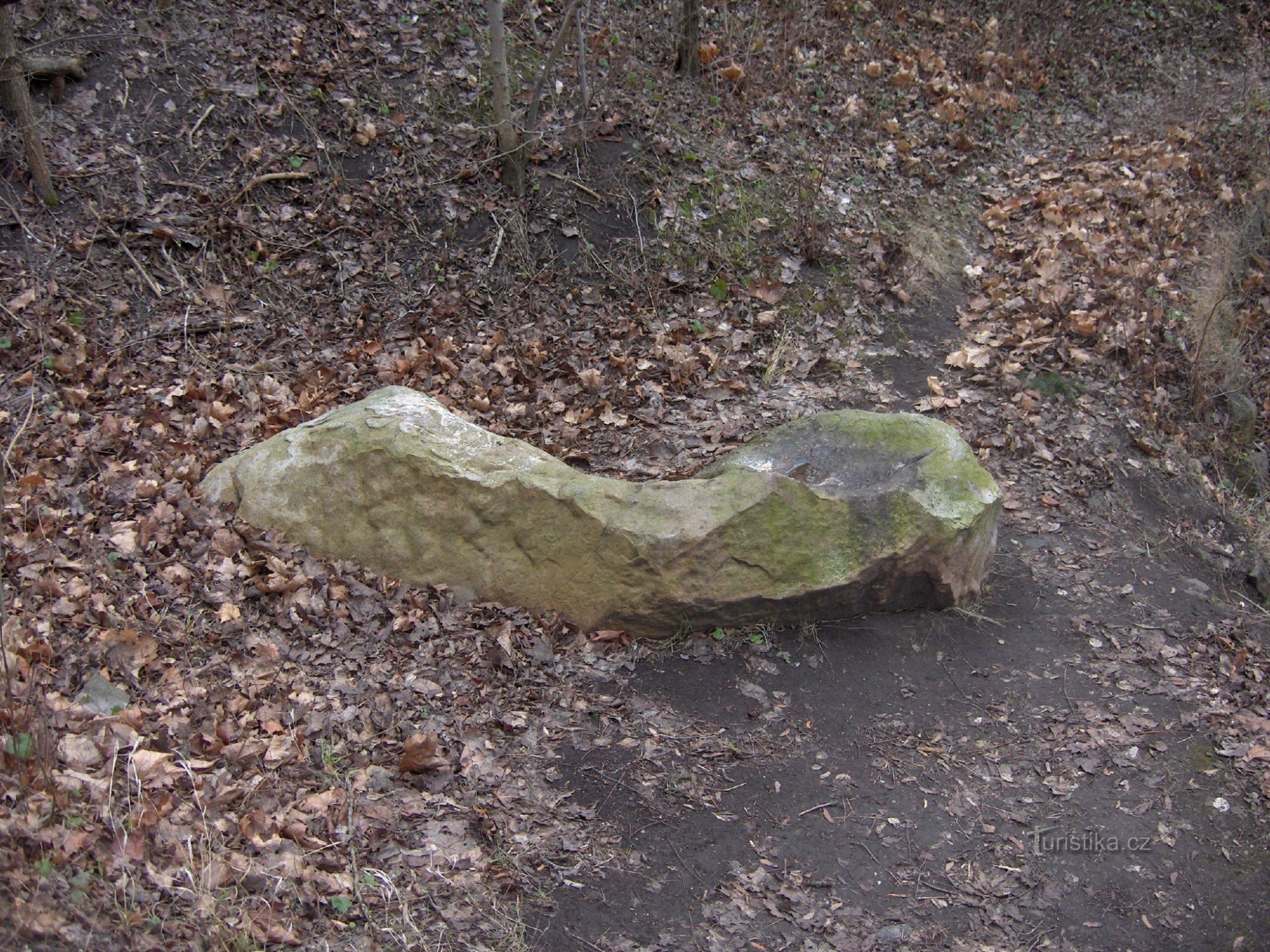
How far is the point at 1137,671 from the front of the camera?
488 cm

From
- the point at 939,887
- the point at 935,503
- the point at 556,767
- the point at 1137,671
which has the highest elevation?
the point at 935,503

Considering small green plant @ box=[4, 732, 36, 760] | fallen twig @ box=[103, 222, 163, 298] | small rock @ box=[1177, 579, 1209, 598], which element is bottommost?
small green plant @ box=[4, 732, 36, 760]

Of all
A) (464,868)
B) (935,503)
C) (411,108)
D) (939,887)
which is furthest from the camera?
(411,108)

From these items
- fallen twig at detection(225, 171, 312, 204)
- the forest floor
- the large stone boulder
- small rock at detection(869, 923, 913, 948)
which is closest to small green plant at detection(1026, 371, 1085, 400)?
the forest floor

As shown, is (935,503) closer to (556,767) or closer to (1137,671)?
(1137,671)

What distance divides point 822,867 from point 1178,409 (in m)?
A: 5.36

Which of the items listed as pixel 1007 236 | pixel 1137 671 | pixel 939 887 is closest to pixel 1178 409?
pixel 1007 236

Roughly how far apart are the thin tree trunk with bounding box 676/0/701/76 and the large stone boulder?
5.73 m

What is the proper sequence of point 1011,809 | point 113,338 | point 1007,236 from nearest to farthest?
1. point 1011,809
2. point 113,338
3. point 1007,236

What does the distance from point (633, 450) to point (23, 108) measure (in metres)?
4.89

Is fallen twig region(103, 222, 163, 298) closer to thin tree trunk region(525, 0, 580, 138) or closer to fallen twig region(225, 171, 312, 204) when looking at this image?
fallen twig region(225, 171, 312, 204)

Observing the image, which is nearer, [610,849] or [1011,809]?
[610,849]

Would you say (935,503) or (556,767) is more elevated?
(935,503)

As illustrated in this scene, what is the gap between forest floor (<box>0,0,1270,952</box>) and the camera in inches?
138
